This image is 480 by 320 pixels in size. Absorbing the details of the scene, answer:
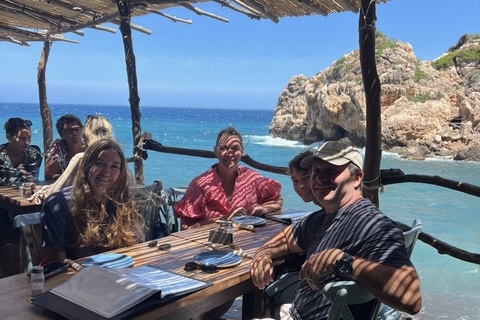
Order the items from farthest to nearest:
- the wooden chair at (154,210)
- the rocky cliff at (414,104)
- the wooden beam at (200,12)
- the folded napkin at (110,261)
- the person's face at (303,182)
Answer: the rocky cliff at (414,104) < the wooden beam at (200,12) < the wooden chair at (154,210) < the person's face at (303,182) < the folded napkin at (110,261)

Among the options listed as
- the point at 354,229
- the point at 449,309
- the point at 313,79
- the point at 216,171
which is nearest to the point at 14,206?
the point at 216,171

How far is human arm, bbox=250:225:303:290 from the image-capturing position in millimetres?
2229

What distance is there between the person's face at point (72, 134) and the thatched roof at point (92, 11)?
1.48 meters

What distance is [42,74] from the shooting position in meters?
8.10

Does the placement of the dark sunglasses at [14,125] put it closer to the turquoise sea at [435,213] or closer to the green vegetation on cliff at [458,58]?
the turquoise sea at [435,213]

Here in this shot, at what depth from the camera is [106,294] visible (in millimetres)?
1729

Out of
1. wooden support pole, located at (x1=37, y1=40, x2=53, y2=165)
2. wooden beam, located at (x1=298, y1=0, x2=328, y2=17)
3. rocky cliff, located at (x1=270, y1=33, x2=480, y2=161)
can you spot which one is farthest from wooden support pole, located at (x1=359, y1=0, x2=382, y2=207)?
rocky cliff, located at (x1=270, y1=33, x2=480, y2=161)

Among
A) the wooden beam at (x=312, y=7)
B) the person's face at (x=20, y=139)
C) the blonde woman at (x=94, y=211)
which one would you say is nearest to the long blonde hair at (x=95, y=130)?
the person's face at (x=20, y=139)

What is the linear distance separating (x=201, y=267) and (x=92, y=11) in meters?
4.52

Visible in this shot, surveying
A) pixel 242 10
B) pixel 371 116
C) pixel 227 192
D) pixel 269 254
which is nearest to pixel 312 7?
pixel 242 10

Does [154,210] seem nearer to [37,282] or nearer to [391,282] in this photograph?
[37,282]

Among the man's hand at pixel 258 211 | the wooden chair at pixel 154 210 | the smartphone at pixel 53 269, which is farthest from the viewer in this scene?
the man's hand at pixel 258 211

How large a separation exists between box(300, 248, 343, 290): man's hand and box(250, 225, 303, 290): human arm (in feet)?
0.83

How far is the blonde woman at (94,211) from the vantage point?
2.49 m
